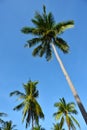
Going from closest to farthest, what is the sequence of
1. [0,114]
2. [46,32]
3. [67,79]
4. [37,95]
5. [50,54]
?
[67,79] → [46,32] → [50,54] → [0,114] → [37,95]

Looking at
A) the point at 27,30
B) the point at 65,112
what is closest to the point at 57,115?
the point at 65,112

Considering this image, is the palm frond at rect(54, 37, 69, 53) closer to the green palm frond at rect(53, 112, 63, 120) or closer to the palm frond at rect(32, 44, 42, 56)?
the palm frond at rect(32, 44, 42, 56)

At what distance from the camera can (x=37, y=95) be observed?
43000 millimetres

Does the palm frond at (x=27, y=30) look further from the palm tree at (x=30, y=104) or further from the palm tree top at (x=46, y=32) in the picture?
the palm tree at (x=30, y=104)

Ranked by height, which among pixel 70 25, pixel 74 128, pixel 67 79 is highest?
pixel 70 25

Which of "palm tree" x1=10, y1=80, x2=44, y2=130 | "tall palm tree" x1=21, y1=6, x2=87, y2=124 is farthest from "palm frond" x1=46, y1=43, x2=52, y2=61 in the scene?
"palm tree" x1=10, y1=80, x2=44, y2=130

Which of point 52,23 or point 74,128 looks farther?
point 74,128

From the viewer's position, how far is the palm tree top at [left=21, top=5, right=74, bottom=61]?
29.5 metres

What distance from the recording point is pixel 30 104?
4038 centimetres

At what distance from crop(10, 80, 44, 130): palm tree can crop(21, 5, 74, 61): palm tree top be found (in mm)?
12051

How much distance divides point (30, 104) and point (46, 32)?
15.9 meters

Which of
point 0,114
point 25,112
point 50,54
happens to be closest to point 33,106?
point 25,112

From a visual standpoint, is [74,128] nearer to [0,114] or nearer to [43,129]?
[43,129]

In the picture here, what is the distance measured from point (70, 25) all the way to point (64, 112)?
72.8 ft
